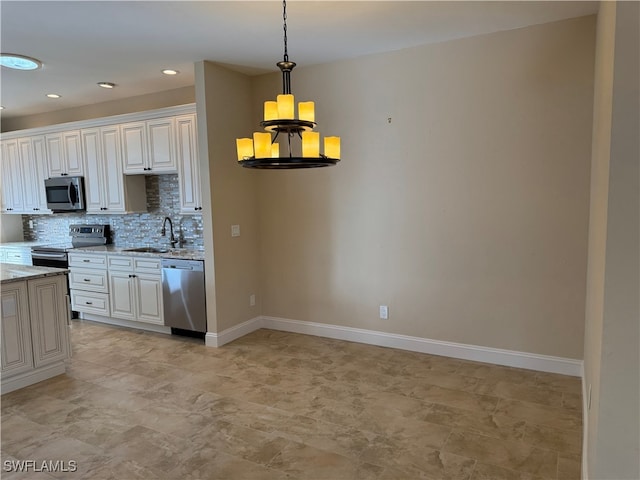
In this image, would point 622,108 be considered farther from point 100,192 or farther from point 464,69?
point 100,192

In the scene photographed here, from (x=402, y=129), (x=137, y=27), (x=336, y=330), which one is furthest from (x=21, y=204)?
(x=402, y=129)

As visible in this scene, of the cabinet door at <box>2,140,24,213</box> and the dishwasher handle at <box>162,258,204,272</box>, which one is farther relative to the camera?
the cabinet door at <box>2,140,24,213</box>

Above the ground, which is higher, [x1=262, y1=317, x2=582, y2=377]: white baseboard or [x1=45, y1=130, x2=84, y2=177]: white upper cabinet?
[x1=45, y1=130, x2=84, y2=177]: white upper cabinet

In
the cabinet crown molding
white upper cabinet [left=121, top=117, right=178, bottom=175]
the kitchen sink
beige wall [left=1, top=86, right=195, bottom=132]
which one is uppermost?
beige wall [left=1, top=86, right=195, bottom=132]

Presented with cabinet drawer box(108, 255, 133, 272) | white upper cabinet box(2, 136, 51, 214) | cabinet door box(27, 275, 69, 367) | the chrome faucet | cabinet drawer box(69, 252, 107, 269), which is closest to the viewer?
cabinet door box(27, 275, 69, 367)

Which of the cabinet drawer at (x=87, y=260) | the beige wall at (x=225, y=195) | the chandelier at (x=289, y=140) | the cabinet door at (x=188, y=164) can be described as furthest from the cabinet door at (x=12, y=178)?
the chandelier at (x=289, y=140)

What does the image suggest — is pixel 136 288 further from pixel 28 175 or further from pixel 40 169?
pixel 28 175

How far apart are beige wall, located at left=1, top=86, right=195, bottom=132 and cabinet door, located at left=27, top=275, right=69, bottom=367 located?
254 cm

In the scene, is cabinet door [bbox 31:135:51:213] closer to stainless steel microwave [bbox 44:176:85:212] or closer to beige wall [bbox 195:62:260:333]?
stainless steel microwave [bbox 44:176:85:212]

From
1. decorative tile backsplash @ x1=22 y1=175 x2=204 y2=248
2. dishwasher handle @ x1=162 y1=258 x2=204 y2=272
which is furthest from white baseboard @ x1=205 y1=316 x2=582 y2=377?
decorative tile backsplash @ x1=22 y1=175 x2=204 y2=248

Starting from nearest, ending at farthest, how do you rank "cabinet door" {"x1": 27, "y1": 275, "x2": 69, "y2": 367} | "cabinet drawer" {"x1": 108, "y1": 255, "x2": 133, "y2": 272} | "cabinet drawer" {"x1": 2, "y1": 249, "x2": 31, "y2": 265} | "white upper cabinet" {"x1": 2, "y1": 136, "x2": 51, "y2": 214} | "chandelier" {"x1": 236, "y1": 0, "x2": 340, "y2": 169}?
"chandelier" {"x1": 236, "y1": 0, "x2": 340, "y2": 169} < "cabinet door" {"x1": 27, "y1": 275, "x2": 69, "y2": 367} < "cabinet drawer" {"x1": 108, "y1": 255, "x2": 133, "y2": 272} < "cabinet drawer" {"x1": 2, "y1": 249, "x2": 31, "y2": 265} < "white upper cabinet" {"x1": 2, "y1": 136, "x2": 51, "y2": 214}

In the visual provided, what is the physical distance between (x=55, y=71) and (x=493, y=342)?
491cm

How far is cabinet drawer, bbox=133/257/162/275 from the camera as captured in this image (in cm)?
468

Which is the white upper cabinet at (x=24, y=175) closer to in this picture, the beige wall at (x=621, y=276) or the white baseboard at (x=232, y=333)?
the white baseboard at (x=232, y=333)
